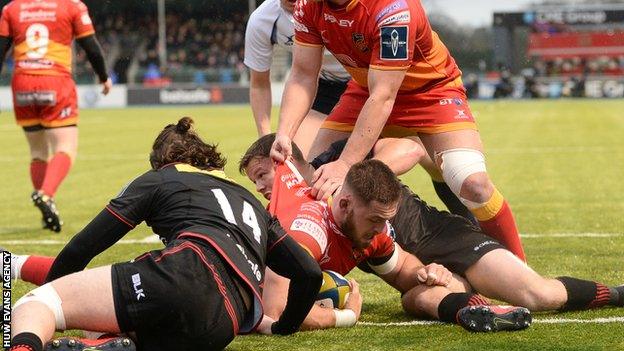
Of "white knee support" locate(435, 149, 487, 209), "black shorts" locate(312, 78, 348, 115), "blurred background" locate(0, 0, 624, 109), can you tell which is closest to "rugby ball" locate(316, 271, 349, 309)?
"white knee support" locate(435, 149, 487, 209)

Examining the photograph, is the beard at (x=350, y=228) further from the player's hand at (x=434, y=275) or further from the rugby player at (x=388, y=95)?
the player's hand at (x=434, y=275)

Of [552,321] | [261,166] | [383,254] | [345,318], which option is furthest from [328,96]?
[552,321]

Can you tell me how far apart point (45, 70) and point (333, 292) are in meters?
5.57

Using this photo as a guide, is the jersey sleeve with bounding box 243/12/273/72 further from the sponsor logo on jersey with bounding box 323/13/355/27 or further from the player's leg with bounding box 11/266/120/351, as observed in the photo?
the player's leg with bounding box 11/266/120/351

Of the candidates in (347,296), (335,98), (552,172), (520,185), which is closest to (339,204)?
(347,296)

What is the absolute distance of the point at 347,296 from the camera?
5328mm

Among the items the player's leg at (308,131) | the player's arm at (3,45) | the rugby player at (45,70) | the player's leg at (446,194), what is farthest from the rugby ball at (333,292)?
the player's arm at (3,45)

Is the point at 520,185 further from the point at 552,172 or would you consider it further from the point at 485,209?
the point at 485,209

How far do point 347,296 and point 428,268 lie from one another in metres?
0.43

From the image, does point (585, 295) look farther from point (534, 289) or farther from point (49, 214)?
point (49, 214)

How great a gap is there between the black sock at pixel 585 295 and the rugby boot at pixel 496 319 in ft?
1.65

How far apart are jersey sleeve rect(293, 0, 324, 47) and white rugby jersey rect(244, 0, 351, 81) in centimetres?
112

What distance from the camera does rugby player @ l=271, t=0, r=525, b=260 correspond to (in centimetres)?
546

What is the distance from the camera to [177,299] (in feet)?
13.5
